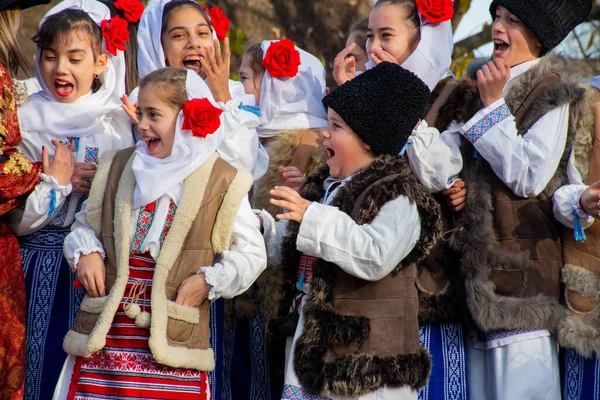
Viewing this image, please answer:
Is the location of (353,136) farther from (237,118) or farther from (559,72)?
(559,72)

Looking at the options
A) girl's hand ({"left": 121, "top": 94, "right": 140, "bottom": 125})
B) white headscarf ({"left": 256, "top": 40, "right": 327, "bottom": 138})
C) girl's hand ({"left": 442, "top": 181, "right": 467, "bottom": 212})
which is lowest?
girl's hand ({"left": 442, "top": 181, "right": 467, "bottom": 212})

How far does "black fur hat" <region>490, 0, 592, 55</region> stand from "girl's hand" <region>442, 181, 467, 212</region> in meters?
0.82

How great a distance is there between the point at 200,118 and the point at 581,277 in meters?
1.83

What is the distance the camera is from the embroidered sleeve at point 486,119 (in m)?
4.22

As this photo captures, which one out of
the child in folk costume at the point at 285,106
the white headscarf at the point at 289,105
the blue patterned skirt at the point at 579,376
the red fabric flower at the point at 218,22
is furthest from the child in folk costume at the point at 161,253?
the blue patterned skirt at the point at 579,376

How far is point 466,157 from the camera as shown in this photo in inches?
176

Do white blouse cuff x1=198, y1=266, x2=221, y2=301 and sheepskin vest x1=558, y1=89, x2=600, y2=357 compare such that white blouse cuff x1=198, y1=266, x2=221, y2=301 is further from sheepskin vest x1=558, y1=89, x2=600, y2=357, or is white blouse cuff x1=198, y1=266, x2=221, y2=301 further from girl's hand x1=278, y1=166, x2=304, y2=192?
sheepskin vest x1=558, y1=89, x2=600, y2=357

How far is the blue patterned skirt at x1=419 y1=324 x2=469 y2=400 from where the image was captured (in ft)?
14.6

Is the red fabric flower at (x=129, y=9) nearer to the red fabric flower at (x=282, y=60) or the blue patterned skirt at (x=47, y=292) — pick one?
the red fabric flower at (x=282, y=60)

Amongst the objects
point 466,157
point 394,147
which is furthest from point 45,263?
point 466,157

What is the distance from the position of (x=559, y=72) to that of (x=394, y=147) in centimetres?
97

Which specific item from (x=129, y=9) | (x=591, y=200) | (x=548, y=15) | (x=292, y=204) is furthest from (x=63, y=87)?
(x=591, y=200)

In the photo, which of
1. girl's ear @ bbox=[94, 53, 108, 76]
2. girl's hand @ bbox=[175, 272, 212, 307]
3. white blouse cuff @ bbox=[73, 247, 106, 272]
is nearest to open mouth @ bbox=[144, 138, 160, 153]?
white blouse cuff @ bbox=[73, 247, 106, 272]

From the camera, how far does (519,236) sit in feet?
14.1
